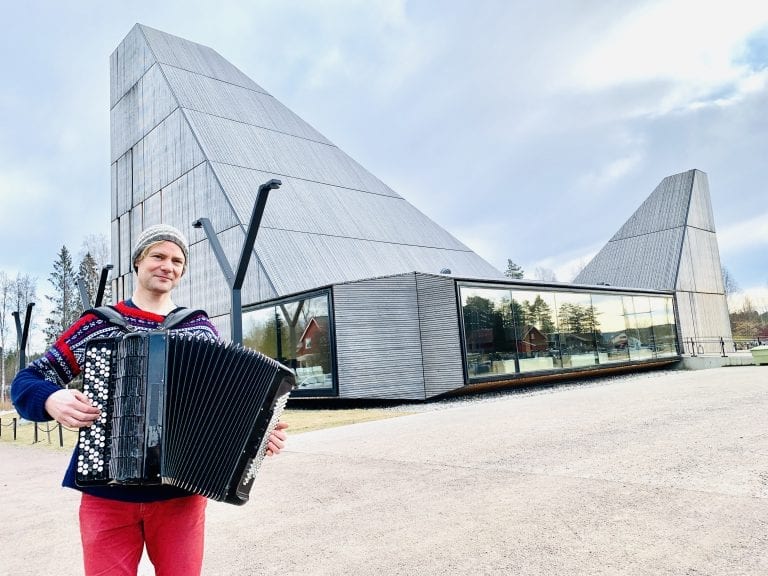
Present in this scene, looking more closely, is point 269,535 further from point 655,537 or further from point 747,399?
point 747,399

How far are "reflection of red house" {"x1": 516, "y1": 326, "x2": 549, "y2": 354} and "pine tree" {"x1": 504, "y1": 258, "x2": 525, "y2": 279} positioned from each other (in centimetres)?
6454

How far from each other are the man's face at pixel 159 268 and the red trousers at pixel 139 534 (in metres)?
0.80

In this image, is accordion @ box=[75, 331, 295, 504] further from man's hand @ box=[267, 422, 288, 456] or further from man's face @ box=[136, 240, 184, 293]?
man's face @ box=[136, 240, 184, 293]

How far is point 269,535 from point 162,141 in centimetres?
2867

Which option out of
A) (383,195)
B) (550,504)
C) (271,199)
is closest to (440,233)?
(383,195)

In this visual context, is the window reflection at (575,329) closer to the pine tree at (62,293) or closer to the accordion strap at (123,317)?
the accordion strap at (123,317)

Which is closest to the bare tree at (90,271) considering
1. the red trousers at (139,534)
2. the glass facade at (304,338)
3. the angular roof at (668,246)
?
the glass facade at (304,338)

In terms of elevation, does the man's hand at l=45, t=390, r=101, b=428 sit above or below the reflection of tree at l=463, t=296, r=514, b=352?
below

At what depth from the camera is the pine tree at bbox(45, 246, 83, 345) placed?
5606cm

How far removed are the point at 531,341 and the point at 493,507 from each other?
14.3 meters

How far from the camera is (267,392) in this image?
1.99 meters

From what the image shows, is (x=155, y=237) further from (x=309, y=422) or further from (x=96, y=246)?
(x=96, y=246)

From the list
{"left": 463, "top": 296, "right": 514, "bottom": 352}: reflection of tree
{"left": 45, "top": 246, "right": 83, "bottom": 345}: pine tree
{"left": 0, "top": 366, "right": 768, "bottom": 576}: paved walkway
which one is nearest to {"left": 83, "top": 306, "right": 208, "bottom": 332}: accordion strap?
{"left": 0, "top": 366, "right": 768, "bottom": 576}: paved walkway

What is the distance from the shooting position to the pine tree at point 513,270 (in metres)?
82.3
